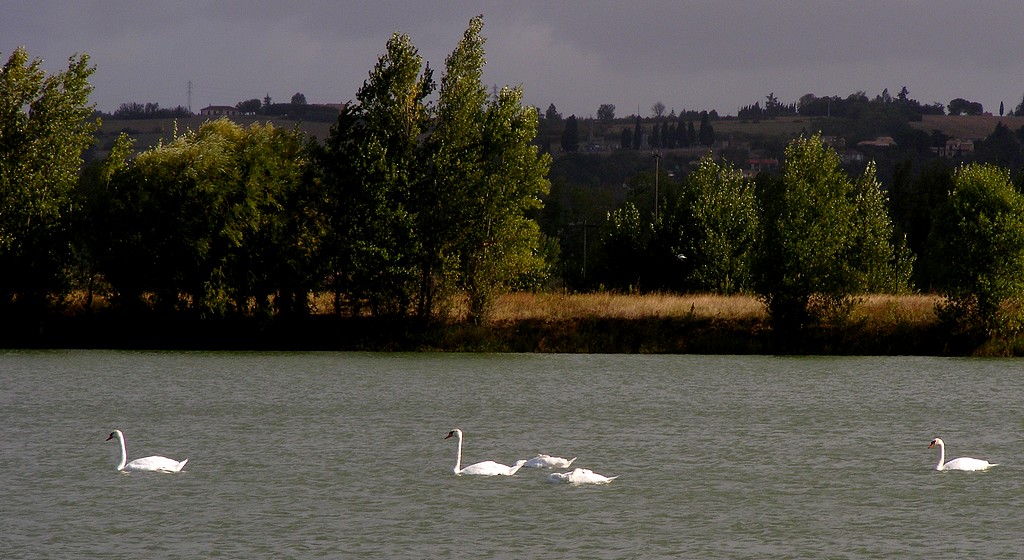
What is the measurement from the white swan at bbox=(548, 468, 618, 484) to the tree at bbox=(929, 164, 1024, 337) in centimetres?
4252

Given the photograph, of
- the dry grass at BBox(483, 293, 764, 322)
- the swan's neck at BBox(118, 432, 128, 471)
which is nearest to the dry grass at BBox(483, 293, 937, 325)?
the dry grass at BBox(483, 293, 764, 322)

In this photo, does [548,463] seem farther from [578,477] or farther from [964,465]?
[964,465]

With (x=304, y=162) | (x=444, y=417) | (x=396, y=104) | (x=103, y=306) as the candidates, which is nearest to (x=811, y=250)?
(x=396, y=104)

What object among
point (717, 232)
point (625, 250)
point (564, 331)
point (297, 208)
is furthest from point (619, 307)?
point (625, 250)

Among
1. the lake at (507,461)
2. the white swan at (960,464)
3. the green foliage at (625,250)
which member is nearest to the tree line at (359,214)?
the lake at (507,461)

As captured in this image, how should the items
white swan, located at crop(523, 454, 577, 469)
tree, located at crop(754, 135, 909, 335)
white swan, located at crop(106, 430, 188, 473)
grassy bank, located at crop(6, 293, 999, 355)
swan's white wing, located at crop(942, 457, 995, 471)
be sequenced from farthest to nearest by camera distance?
tree, located at crop(754, 135, 909, 335), grassy bank, located at crop(6, 293, 999, 355), swan's white wing, located at crop(942, 457, 995, 471), white swan, located at crop(523, 454, 577, 469), white swan, located at crop(106, 430, 188, 473)

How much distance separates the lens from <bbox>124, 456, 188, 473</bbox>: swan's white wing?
30.3 m

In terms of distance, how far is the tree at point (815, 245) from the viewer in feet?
229

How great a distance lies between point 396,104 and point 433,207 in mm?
5962

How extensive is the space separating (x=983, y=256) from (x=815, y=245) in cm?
866

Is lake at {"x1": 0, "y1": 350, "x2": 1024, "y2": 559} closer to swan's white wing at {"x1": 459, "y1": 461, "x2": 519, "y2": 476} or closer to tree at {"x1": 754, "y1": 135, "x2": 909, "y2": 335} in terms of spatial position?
swan's white wing at {"x1": 459, "y1": 461, "x2": 519, "y2": 476}

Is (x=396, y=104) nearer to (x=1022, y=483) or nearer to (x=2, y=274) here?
(x=2, y=274)

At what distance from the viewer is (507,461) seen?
1310 inches

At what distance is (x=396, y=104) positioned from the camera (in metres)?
70.8
